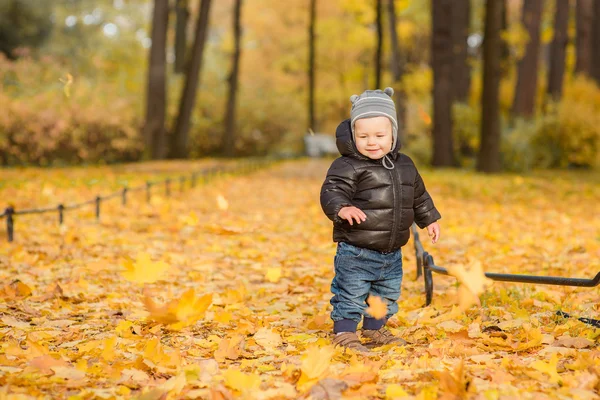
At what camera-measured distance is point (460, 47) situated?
28.1m

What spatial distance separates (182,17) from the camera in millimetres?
32250

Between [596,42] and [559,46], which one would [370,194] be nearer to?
[559,46]

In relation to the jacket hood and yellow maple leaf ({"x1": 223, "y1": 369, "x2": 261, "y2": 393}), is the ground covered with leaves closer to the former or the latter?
yellow maple leaf ({"x1": 223, "y1": 369, "x2": 261, "y2": 393})

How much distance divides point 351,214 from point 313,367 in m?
0.98

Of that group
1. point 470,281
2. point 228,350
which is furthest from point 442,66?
point 228,350

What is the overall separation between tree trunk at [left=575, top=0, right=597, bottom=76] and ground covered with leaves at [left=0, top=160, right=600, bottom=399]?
22485mm

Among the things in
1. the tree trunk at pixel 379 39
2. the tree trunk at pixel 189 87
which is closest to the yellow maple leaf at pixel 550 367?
the tree trunk at pixel 189 87

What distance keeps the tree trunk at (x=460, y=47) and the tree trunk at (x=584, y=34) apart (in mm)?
4984

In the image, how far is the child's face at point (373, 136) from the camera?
4.12m

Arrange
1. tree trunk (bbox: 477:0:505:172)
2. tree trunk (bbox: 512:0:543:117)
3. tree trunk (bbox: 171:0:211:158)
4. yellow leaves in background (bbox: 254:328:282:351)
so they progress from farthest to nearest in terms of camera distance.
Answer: tree trunk (bbox: 512:0:543:117) → tree trunk (bbox: 171:0:211:158) → tree trunk (bbox: 477:0:505:172) → yellow leaves in background (bbox: 254:328:282:351)

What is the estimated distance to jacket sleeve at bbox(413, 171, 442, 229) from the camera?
4363 mm

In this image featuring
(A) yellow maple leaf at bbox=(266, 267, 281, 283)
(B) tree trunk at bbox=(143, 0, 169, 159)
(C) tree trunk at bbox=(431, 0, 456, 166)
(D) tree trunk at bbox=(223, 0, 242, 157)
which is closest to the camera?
(A) yellow maple leaf at bbox=(266, 267, 281, 283)

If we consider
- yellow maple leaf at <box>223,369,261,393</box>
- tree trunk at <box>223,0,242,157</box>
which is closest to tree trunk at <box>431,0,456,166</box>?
tree trunk at <box>223,0,242,157</box>

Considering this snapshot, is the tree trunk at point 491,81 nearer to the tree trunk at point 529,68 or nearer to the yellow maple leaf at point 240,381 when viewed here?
the tree trunk at point 529,68
